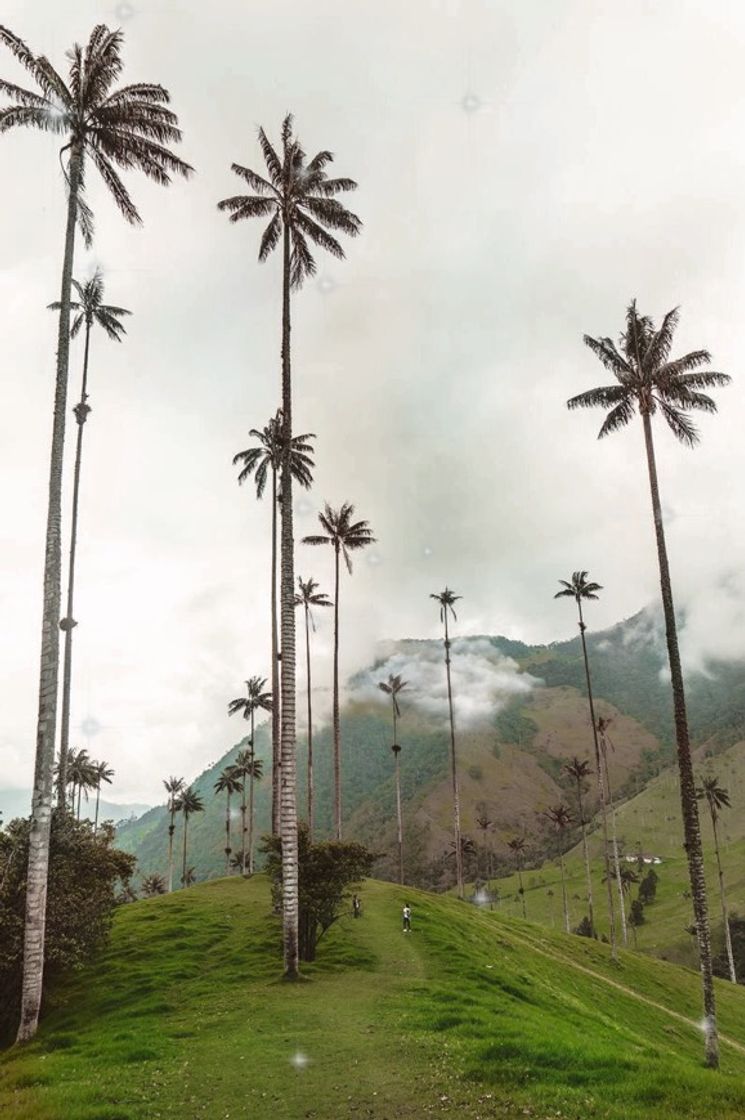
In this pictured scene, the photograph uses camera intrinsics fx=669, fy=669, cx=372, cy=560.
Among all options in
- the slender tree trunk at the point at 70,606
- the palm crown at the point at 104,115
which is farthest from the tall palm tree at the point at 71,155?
the slender tree trunk at the point at 70,606

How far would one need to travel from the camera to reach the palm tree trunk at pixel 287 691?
24812mm

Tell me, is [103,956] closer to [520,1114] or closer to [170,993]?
[170,993]

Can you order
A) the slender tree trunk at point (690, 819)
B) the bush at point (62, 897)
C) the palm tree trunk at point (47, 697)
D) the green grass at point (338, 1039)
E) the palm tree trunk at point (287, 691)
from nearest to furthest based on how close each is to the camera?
the green grass at point (338, 1039) → the palm tree trunk at point (47, 697) → the slender tree trunk at point (690, 819) → the bush at point (62, 897) → the palm tree trunk at point (287, 691)

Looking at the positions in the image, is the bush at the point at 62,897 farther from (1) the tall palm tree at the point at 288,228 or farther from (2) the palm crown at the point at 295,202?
(2) the palm crown at the point at 295,202

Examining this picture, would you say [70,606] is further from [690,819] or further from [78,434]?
[690,819]

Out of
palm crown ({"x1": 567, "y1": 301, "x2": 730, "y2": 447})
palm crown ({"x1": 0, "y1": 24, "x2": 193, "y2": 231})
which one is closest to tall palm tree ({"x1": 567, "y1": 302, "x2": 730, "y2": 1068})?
palm crown ({"x1": 567, "y1": 301, "x2": 730, "y2": 447})

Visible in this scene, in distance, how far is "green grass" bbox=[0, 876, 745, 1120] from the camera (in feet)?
42.6

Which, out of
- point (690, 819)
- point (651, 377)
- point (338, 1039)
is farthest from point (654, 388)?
point (338, 1039)

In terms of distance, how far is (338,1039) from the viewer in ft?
57.1

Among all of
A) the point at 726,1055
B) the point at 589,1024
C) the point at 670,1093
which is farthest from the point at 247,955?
the point at 726,1055

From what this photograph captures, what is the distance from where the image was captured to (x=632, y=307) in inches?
1057

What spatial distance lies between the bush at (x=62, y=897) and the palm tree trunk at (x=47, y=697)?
6.65 feet

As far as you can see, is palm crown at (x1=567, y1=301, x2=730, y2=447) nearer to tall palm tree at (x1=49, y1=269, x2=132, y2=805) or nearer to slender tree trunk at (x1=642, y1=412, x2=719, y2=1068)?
slender tree trunk at (x1=642, y1=412, x2=719, y2=1068)

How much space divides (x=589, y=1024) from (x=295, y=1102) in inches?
726
